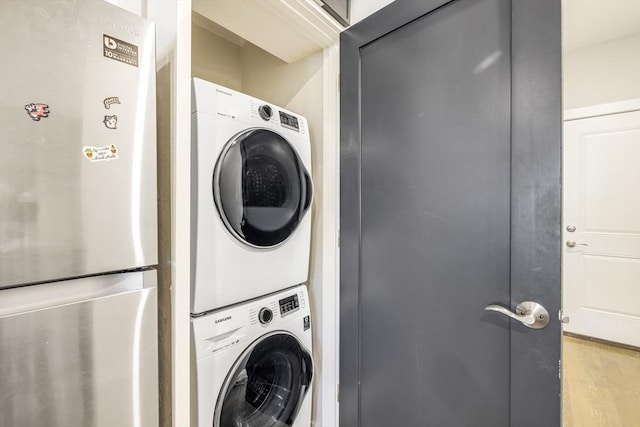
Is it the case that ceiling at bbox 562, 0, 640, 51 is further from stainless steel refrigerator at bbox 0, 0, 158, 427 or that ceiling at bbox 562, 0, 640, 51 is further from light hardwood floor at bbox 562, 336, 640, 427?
stainless steel refrigerator at bbox 0, 0, 158, 427

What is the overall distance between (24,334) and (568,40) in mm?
4061

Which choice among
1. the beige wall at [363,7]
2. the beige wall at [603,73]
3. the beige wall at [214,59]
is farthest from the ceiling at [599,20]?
the beige wall at [214,59]

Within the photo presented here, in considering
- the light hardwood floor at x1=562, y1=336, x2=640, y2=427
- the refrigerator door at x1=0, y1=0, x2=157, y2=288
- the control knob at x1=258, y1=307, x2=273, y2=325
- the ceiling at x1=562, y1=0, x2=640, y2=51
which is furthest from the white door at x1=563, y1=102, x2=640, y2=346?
the refrigerator door at x1=0, y1=0, x2=157, y2=288

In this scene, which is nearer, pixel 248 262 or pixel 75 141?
pixel 75 141

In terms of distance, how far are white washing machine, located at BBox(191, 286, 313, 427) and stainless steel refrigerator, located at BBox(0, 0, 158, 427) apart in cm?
26

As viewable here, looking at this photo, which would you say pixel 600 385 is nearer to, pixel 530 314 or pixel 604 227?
pixel 604 227

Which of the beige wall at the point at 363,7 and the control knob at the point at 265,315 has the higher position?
the beige wall at the point at 363,7

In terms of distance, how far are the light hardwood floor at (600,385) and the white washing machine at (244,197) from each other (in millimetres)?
1607

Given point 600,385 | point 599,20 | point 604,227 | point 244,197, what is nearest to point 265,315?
point 244,197

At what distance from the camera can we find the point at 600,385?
200 cm

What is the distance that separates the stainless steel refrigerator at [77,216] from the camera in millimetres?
536

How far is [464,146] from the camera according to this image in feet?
3.22

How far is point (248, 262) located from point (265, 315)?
0.81 feet

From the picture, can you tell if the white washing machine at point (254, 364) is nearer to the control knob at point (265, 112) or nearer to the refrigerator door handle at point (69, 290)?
the refrigerator door handle at point (69, 290)
